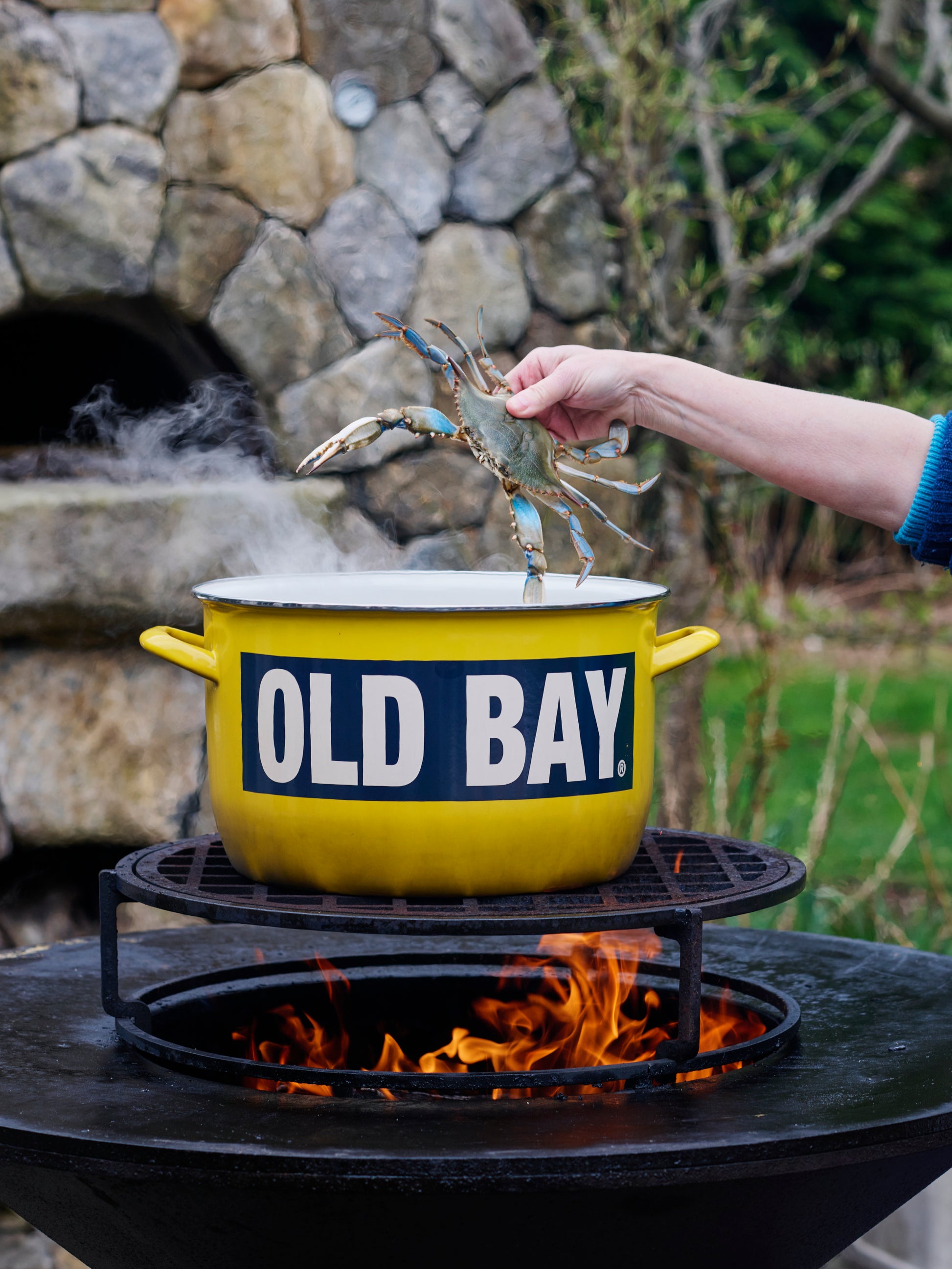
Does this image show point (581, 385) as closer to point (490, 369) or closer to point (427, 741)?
point (490, 369)

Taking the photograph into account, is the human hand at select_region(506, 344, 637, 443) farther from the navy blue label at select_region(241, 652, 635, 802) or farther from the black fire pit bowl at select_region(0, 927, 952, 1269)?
the black fire pit bowl at select_region(0, 927, 952, 1269)

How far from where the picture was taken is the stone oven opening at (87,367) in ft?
10.0

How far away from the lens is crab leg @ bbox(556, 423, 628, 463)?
59.7 inches

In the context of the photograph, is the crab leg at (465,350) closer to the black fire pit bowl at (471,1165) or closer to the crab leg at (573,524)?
the crab leg at (573,524)

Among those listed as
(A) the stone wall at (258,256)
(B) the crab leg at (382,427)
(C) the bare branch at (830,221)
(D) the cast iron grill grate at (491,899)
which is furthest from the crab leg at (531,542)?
(C) the bare branch at (830,221)

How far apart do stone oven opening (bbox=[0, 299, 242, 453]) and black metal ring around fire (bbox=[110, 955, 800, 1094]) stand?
70.1 inches

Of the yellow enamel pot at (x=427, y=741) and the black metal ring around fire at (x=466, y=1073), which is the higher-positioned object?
the yellow enamel pot at (x=427, y=741)

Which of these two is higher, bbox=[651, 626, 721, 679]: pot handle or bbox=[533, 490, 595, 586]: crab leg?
bbox=[533, 490, 595, 586]: crab leg

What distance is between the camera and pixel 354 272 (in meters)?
3.07

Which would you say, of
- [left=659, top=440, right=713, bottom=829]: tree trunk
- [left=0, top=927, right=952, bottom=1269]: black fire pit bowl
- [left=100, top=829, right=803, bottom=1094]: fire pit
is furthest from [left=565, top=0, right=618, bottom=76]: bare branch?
[left=0, top=927, right=952, bottom=1269]: black fire pit bowl

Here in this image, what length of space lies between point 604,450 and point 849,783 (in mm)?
4653

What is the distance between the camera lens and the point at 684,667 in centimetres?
353

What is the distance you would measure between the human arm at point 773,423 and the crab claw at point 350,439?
24 centimetres

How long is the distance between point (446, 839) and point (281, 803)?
0.15 m
